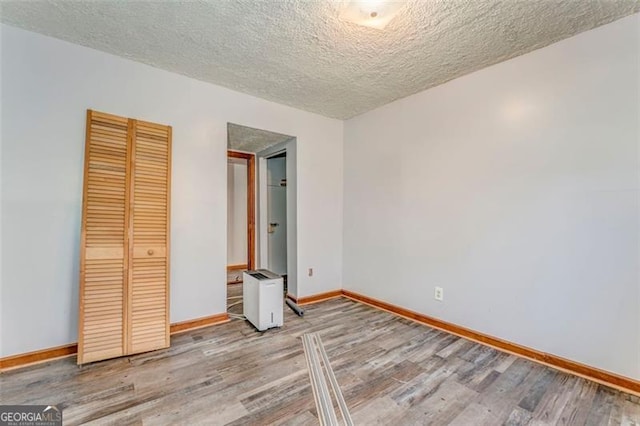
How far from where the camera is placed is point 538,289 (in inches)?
85.0

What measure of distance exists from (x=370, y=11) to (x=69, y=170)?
245 centimetres

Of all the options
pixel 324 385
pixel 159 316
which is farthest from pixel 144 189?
pixel 324 385

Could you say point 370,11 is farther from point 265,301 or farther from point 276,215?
point 276,215

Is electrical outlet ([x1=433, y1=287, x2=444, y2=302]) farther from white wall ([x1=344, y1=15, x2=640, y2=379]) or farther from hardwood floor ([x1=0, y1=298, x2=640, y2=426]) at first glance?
hardwood floor ([x1=0, y1=298, x2=640, y2=426])

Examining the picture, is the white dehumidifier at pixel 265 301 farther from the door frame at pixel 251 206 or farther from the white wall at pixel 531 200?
the door frame at pixel 251 206

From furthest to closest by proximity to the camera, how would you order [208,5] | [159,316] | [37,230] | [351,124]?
[351,124], [159,316], [37,230], [208,5]

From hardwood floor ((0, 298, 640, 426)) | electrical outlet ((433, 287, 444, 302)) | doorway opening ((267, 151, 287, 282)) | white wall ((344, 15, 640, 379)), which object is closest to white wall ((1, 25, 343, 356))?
hardwood floor ((0, 298, 640, 426))

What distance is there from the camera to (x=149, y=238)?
91.7 inches

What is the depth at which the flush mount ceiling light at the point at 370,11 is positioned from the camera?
1.64 meters

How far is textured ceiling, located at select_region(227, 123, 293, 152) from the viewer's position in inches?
124

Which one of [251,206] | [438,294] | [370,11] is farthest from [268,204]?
[370,11]

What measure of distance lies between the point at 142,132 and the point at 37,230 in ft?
3.39

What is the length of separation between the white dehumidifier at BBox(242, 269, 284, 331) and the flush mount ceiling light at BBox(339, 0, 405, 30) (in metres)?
2.21

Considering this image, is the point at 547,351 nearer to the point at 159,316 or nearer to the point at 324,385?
the point at 324,385
